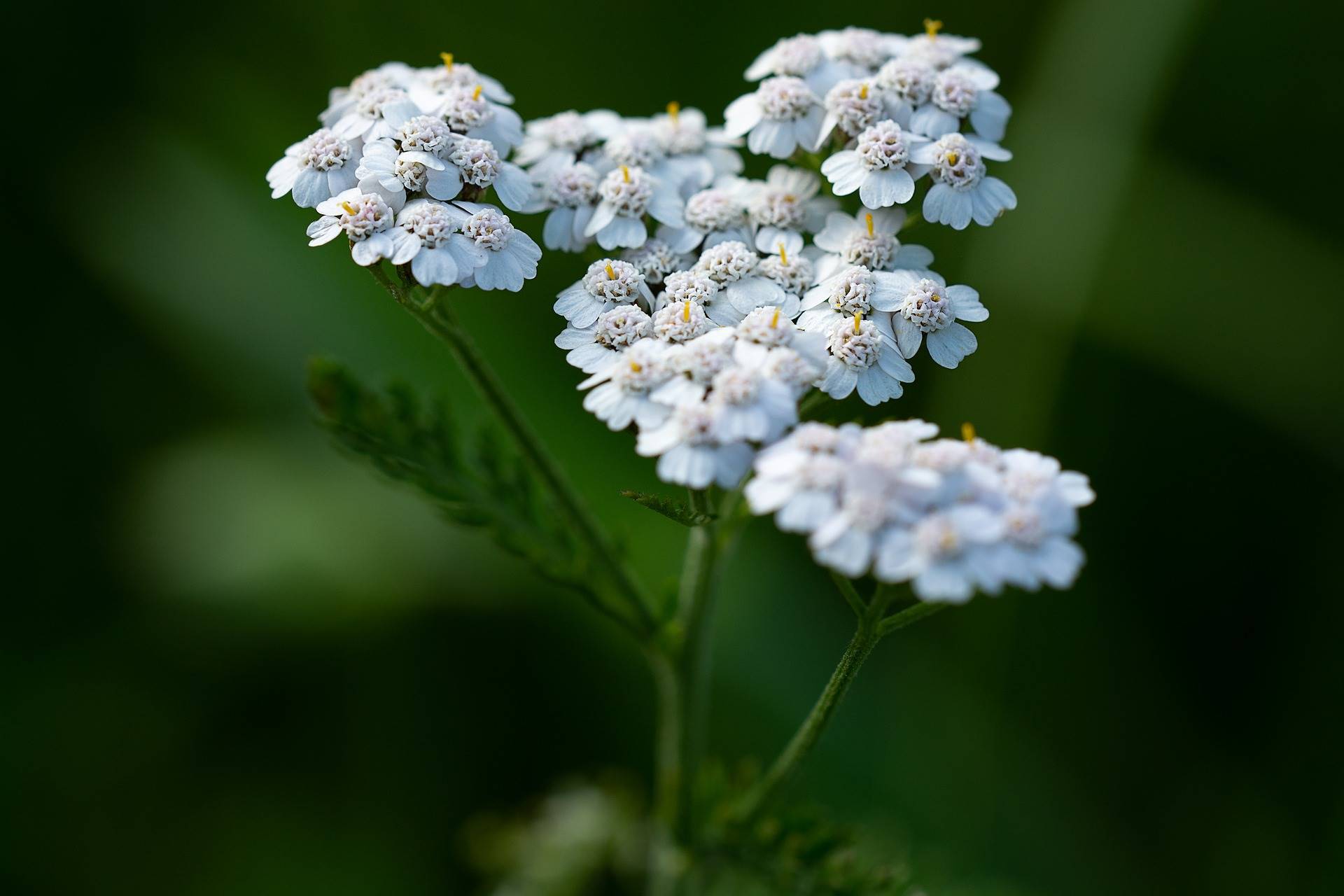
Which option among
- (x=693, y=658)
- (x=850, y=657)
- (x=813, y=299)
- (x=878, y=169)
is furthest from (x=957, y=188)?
(x=693, y=658)

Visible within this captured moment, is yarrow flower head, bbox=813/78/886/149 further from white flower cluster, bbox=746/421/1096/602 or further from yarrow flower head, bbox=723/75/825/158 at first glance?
white flower cluster, bbox=746/421/1096/602

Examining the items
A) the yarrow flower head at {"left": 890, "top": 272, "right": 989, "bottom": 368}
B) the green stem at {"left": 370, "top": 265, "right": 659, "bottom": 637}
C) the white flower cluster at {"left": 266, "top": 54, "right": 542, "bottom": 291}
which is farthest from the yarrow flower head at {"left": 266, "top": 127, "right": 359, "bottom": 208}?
the yarrow flower head at {"left": 890, "top": 272, "right": 989, "bottom": 368}

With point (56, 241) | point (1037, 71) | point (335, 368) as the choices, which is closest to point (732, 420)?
point (335, 368)

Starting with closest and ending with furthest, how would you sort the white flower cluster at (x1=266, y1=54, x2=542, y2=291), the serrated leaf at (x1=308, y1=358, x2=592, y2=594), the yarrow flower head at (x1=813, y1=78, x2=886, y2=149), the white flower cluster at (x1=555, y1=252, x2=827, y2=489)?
the white flower cluster at (x1=555, y1=252, x2=827, y2=489), the white flower cluster at (x1=266, y1=54, x2=542, y2=291), the serrated leaf at (x1=308, y1=358, x2=592, y2=594), the yarrow flower head at (x1=813, y1=78, x2=886, y2=149)

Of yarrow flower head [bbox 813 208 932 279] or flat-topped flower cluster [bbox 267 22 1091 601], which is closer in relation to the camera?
flat-topped flower cluster [bbox 267 22 1091 601]

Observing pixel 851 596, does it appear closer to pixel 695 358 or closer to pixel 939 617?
pixel 695 358

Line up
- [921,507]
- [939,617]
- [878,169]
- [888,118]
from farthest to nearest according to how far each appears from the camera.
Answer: [939,617], [888,118], [878,169], [921,507]

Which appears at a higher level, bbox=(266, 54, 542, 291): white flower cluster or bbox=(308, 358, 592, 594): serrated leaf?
bbox=(266, 54, 542, 291): white flower cluster
